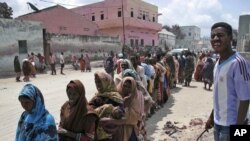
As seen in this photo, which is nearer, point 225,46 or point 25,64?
point 225,46

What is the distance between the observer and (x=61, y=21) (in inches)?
1303

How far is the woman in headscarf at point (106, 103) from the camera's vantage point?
3.47 metres

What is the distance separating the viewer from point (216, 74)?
2936 millimetres

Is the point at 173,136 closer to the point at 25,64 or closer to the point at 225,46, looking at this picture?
the point at 225,46

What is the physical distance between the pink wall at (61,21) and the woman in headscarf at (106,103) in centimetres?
2829

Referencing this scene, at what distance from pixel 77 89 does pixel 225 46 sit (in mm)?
1476

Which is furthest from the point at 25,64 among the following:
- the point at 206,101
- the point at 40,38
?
the point at 206,101

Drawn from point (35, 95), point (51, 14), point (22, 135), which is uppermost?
point (51, 14)

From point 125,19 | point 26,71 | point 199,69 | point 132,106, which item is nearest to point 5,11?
point 125,19

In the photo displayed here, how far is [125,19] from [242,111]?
38.7 metres

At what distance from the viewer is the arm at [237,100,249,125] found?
268cm

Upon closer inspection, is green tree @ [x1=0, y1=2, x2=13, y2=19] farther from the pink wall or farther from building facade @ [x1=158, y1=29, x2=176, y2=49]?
building facade @ [x1=158, y1=29, x2=176, y2=49]

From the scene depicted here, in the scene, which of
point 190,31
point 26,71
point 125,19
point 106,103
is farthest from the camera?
point 190,31

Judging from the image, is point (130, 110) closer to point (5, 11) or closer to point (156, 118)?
point (156, 118)
